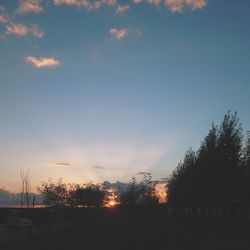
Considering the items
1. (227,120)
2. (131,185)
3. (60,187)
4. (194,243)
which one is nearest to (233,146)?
(227,120)

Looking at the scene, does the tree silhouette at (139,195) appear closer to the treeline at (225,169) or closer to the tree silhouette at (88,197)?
the tree silhouette at (88,197)

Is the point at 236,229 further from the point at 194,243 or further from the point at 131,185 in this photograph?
the point at 131,185

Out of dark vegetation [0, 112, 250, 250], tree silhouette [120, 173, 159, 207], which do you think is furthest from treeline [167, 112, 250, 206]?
tree silhouette [120, 173, 159, 207]

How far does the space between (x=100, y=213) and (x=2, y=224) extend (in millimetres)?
12844

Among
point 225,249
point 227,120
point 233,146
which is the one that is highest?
point 227,120

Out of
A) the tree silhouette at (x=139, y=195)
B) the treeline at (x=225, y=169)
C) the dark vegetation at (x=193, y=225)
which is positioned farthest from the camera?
the tree silhouette at (x=139, y=195)

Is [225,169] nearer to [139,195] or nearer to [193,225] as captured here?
[193,225]

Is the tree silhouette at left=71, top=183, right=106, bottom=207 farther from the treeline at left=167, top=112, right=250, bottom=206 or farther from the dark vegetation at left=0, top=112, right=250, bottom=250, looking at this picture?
the treeline at left=167, top=112, right=250, bottom=206

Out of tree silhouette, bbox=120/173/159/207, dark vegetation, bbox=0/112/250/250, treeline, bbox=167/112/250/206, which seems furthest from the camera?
tree silhouette, bbox=120/173/159/207

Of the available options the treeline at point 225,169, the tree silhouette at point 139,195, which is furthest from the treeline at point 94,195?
the treeline at point 225,169

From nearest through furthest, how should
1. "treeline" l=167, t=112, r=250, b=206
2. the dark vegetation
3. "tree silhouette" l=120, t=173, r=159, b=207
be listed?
the dark vegetation → "treeline" l=167, t=112, r=250, b=206 → "tree silhouette" l=120, t=173, r=159, b=207

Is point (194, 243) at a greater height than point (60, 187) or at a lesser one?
lesser

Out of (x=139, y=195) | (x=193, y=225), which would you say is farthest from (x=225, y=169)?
(x=139, y=195)

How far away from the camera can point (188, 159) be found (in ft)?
192
